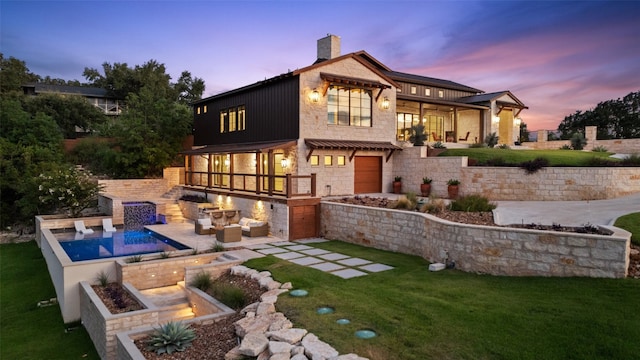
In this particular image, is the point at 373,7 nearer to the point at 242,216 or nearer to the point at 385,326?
the point at 242,216

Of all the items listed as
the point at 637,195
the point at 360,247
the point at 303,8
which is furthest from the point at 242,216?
the point at 637,195

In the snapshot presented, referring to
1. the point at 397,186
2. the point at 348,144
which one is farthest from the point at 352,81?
the point at 397,186

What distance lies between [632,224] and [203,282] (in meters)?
→ 9.73

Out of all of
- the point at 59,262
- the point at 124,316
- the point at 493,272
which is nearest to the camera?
the point at 124,316

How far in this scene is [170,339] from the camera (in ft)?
19.4

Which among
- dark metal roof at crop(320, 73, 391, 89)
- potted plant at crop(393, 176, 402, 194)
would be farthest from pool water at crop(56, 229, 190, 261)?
potted plant at crop(393, 176, 402, 194)

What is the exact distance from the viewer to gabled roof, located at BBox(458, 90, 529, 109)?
83.9 feet

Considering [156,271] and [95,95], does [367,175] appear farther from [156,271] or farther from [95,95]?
[95,95]

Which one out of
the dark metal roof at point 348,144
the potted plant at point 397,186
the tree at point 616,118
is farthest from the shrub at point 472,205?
the tree at point 616,118

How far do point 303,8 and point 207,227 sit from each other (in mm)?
9925

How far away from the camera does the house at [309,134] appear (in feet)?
51.1

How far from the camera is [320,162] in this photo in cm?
1678

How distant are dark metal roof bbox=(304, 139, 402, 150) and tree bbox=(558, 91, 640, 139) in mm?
22229

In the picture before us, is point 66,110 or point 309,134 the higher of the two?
point 66,110
